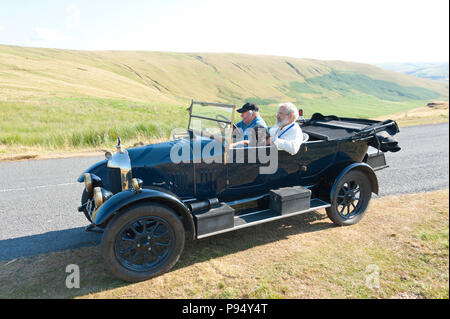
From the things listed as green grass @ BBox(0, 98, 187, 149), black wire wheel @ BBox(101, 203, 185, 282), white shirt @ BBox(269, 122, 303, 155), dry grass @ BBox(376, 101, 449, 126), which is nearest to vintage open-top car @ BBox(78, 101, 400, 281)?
black wire wheel @ BBox(101, 203, 185, 282)

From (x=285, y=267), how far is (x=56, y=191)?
194 inches

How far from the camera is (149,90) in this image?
→ 1847 inches

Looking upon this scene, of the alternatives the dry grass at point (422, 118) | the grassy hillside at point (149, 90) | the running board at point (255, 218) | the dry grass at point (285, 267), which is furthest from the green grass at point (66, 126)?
the dry grass at point (422, 118)

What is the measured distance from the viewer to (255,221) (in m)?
3.60

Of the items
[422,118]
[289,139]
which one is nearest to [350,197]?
[289,139]

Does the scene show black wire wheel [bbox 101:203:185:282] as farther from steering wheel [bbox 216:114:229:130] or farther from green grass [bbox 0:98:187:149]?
green grass [bbox 0:98:187:149]

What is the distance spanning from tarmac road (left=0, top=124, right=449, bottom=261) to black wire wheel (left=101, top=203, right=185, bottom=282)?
3.93 ft

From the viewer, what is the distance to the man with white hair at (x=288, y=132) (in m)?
3.81

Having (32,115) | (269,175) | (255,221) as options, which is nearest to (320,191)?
(269,175)

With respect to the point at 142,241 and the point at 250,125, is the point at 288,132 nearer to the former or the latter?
the point at 250,125

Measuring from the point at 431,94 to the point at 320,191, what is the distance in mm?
108910

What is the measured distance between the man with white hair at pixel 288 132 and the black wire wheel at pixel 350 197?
96cm
